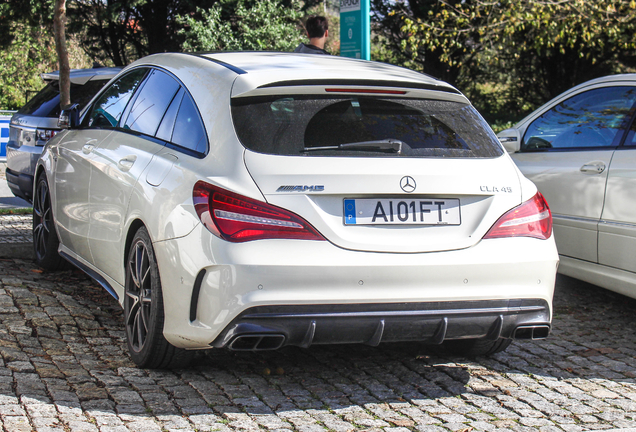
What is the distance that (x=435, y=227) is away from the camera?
360cm

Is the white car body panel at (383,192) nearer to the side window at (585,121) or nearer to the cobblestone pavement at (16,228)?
the side window at (585,121)

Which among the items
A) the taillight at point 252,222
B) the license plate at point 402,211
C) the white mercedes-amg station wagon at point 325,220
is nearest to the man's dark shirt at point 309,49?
the white mercedes-amg station wagon at point 325,220

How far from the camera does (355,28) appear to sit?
924 centimetres

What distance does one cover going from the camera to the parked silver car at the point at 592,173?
5203 millimetres

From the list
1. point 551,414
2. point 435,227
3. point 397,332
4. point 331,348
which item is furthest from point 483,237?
point 331,348

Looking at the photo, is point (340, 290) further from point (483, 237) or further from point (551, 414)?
point (551, 414)

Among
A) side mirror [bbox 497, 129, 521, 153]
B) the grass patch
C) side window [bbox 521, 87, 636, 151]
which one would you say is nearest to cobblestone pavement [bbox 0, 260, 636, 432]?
side window [bbox 521, 87, 636, 151]

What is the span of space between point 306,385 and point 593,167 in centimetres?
272

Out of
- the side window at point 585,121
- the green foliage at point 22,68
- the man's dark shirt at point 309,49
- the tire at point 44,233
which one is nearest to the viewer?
the side window at point 585,121

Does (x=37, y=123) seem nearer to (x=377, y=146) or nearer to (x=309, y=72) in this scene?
(x=309, y=72)

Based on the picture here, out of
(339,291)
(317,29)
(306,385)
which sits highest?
(317,29)

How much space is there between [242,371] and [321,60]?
178cm

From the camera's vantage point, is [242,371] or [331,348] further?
[331,348]

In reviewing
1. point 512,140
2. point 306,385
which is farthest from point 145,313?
point 512,140
